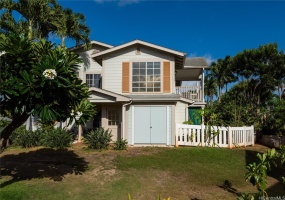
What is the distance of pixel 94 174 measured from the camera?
860cm

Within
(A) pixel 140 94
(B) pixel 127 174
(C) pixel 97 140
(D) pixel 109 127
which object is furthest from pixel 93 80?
(B) pixel 127 174

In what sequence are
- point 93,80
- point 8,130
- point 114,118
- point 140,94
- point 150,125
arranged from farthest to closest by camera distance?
1. point 93,80
2. point 114,118
3. point 140,94
4. point 150,125
5. point 8,130

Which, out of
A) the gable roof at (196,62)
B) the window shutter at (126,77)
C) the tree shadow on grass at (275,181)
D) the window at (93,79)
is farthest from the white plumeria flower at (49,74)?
the gable roof at (196,62)

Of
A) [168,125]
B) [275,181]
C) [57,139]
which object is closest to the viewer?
[275,181]

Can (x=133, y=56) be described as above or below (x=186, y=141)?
above

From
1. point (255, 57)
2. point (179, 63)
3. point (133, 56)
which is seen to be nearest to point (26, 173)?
point (133, 56)

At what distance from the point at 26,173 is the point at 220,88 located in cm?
3037

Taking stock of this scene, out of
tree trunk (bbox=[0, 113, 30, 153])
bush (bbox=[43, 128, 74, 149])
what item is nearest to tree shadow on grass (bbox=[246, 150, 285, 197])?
tree trunk (bbox=[0, 113, 30, 153])

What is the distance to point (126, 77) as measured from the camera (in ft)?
50.9

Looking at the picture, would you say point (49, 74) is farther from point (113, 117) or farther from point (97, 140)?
point (113, 117)

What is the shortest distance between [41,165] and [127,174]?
3.39 metres

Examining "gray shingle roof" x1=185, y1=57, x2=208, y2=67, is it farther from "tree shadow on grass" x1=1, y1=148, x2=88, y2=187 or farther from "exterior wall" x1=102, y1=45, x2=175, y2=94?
"tree shadow on grass" x1=1, y1=148, x2=88, y2=187

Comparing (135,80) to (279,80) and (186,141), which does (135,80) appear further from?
(279,80)

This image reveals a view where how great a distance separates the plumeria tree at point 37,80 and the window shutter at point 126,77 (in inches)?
337
